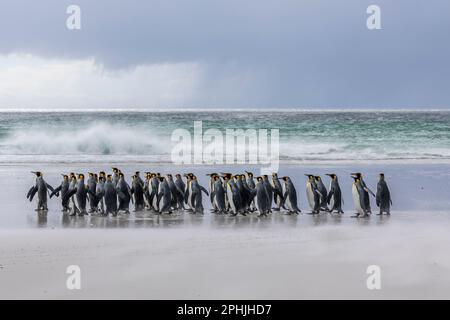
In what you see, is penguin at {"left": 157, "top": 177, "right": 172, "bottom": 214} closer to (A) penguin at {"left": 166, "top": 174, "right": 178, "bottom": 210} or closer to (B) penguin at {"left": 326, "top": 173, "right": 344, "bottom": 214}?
(A) penguin at {"left": 166, "top": 174, "right": 178, "bottom": 210}

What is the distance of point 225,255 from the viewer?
28.2 ft

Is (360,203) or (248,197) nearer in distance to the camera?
(360,203)

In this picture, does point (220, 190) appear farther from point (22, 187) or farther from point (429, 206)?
point (22, 187)

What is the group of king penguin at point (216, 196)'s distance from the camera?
1207 centimetres

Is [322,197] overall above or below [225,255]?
above

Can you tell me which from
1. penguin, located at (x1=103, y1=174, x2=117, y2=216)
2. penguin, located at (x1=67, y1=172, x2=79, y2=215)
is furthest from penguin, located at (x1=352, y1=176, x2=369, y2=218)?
penguin, located at (x1=67, y1=172, x2=79, y2=215)

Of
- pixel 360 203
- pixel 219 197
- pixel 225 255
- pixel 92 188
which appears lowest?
pixel 225 255

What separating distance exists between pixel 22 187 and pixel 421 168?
12128mm

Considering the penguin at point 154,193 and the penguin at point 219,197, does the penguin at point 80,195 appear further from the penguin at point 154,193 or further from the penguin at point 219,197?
the penguin at point 219,197

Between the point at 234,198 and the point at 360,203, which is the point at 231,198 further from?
the point at 360,203

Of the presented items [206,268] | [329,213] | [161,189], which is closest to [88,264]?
[206,268]

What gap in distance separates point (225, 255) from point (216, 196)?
3.79 metres

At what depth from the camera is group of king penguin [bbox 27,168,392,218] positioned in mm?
12070

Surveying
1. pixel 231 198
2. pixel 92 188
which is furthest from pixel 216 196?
pixel 92 188
